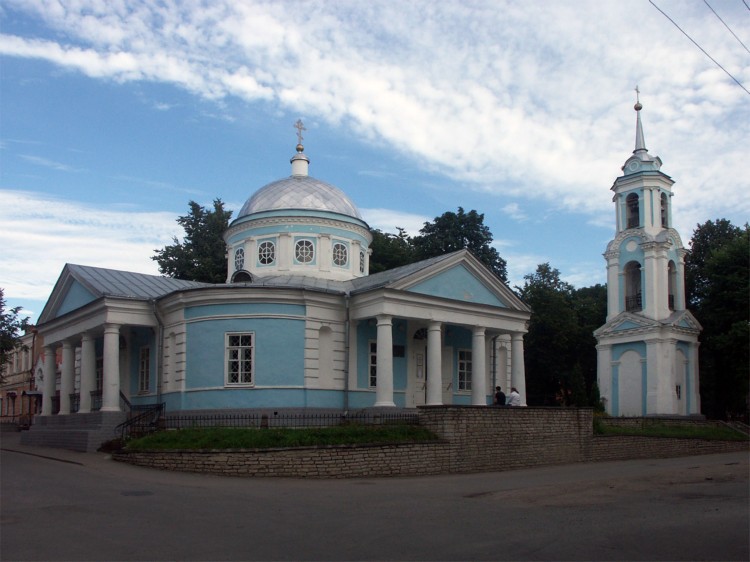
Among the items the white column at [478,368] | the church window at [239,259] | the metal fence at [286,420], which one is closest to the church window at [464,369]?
the white column at [478,368]

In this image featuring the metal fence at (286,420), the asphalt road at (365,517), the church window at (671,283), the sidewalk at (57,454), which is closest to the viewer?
the asphalt road at (365,517)

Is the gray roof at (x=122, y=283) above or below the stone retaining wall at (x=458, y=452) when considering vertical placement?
above

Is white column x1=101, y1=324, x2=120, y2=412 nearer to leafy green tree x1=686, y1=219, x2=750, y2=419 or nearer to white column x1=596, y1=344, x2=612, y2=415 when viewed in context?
white column x1=596, y1=344, x2=612, y2=415

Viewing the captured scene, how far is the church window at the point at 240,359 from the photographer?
80.6 ft

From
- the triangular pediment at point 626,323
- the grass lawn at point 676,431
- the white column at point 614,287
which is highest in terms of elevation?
the white column at point 614,287

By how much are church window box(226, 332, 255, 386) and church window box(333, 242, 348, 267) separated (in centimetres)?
729

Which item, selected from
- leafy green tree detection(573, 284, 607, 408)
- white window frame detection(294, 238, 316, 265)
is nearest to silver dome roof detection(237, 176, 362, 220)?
white window frame detection(294, 238, 316, 265)

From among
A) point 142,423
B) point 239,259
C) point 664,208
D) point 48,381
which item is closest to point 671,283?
point 664,208

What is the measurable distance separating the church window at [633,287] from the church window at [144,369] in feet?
79.7

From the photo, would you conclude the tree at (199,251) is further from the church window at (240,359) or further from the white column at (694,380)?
the white column at (694,380)

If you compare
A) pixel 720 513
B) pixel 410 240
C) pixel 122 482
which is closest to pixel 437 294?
pixel 122 482

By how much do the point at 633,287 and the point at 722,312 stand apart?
4447mm

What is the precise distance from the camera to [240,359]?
80.8 feet

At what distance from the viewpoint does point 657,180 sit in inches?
1556
